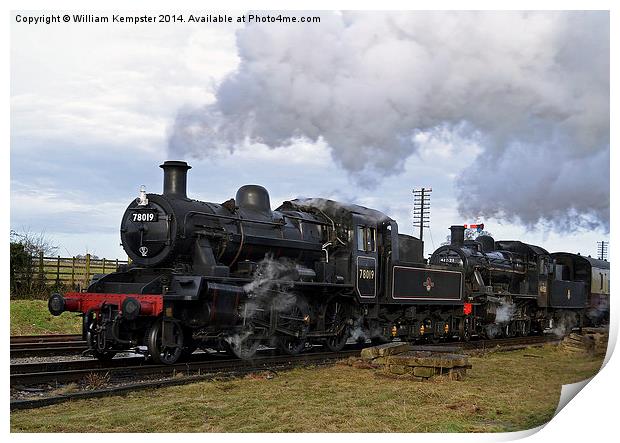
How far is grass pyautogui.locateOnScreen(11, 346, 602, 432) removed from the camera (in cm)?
603

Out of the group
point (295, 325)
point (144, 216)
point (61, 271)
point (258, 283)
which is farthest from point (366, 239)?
point (61, 271)

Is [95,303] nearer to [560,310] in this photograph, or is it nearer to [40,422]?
[40,422]

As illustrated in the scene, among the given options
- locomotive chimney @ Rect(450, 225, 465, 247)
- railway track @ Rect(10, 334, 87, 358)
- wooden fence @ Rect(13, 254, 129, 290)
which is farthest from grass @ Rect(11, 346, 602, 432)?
locomotive chimney @ Rect(450, 225, 465, 247)

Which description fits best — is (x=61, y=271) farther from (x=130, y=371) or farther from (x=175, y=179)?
(x=130, y=371)

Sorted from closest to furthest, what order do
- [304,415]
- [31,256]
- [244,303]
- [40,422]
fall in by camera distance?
[40,422], [304,415], [244,303], [31,256]

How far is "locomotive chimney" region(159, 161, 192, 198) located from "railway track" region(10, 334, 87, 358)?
3247 millimetres

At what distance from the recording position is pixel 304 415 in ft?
21.1

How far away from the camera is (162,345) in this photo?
8.92m

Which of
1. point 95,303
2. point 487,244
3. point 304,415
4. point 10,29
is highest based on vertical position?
point 10,29

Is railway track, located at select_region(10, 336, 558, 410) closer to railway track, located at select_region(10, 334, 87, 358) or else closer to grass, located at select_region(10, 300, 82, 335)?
railway track, located at select_region(10, 334, 87, 358)

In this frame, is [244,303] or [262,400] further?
[244,303]

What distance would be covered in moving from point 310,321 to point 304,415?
14.9 feet

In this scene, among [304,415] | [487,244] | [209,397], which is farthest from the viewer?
[487,244]

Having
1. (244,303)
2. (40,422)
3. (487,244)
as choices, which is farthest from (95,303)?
(487,244)
